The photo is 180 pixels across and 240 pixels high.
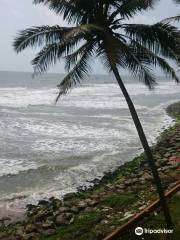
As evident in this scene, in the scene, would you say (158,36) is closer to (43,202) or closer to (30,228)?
(30,228)

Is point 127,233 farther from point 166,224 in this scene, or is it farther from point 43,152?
point 43,152

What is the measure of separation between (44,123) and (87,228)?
88.5ft

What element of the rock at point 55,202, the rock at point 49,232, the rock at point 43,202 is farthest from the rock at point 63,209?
the rock at point 43,202

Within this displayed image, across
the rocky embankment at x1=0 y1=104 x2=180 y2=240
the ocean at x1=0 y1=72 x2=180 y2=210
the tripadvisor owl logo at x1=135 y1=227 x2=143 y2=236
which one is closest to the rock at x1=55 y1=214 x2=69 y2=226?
the rocky embankment at x1=0 y1=104 x2=180 y2=240

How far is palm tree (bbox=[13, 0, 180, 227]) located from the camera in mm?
9531

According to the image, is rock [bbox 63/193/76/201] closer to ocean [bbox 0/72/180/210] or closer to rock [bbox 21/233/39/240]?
ocean [bbox 0/72/180/210]

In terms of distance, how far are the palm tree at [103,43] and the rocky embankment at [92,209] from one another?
2.67 m

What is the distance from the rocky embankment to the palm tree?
267cm

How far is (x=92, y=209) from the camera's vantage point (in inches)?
533

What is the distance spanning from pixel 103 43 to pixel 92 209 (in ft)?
20.4

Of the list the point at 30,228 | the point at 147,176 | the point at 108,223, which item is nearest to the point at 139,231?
the point at 108,223

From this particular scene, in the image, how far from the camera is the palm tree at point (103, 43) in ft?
31.3

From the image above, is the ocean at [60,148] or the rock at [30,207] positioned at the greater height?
the rock at [30,207]

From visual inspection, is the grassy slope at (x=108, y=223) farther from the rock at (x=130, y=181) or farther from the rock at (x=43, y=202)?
the rock at (x=43, y=202)
